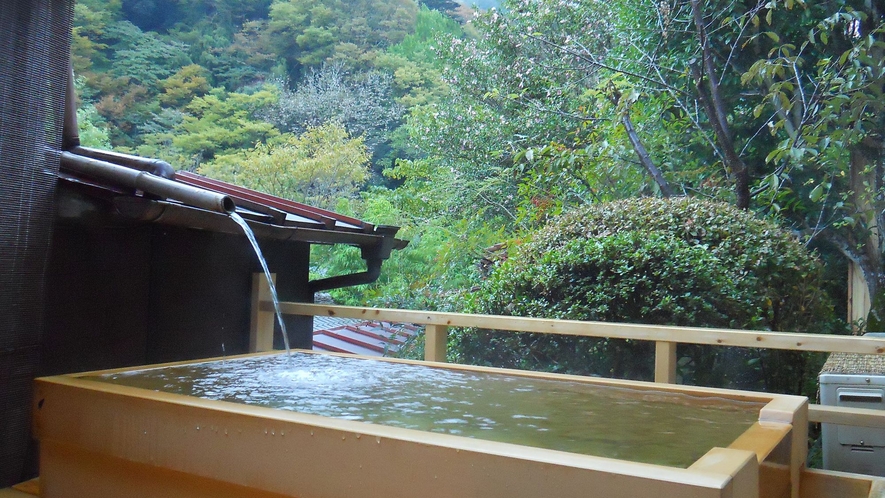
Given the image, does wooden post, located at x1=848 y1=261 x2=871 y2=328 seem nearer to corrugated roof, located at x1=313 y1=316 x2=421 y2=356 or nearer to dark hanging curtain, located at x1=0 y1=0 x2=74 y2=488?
corrugated roof, located at x1=313 y1=316 x2=421 y2=356

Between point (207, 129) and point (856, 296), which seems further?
point (207, 129)

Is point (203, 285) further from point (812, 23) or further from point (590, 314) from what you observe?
point (812, 23)

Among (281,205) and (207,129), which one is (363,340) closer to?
(281,205)

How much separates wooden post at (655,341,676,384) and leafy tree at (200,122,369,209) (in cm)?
1070

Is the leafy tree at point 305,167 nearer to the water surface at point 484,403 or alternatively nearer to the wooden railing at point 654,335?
the wooden railing at point 654,335

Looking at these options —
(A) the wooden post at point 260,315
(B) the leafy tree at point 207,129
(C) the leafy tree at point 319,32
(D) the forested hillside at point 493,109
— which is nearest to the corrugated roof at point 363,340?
(D) the forested hillside at point 493,109

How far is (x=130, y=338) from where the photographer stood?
2.93 m

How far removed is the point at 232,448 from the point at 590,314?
3.18m

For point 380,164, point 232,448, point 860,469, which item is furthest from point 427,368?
point 380,164

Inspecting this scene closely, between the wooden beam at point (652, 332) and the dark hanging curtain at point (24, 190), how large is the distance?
1506 millimetres

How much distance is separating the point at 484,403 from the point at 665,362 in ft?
3.57

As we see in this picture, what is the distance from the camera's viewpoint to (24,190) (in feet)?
6.55

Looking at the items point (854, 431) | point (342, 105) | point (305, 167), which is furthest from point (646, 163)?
point (342, 105)

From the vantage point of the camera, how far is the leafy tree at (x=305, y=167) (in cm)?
1272
